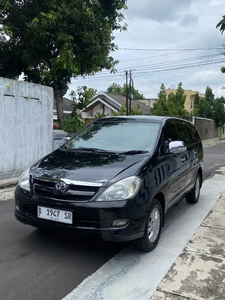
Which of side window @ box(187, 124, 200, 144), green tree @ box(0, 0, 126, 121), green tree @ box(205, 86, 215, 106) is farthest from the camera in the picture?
green tree @ box(205, 86, 215, 106)

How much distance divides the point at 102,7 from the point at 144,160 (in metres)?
9.34

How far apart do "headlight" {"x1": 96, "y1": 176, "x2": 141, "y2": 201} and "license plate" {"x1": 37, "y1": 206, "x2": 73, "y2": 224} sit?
38 centimetres

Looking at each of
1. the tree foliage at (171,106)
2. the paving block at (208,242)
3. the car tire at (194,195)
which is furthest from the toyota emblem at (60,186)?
the tree foliage at (171,106)

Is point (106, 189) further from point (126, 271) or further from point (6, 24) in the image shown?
point (6, 24)

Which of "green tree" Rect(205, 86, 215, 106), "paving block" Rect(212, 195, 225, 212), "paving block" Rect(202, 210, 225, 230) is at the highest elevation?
"green tree" Rect(205, 86, 215, 106)

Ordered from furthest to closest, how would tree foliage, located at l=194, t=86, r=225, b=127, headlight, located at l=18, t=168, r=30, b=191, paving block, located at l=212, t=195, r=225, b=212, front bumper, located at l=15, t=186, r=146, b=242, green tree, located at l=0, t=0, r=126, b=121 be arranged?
tree foliage, located at l=194, t=86, r=225, b=127
green tree, located at l=0, t=0, r=126, b=121
paving block, located at l=212, t=195, r=225, b=212
headlight, located at l=18, t=168, r=30, b=191
front bumper, located at l=15, t=186, r=146, b=242

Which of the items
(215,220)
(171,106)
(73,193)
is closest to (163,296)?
(73,193)

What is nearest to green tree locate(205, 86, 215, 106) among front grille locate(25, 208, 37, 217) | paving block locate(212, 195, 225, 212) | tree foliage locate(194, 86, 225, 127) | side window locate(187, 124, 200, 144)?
tree foliage locate(194, 86, 225, 127)

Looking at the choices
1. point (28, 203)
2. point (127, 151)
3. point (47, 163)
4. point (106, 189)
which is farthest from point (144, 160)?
point (28, 203)

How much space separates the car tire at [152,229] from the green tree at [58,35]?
7.98 metres

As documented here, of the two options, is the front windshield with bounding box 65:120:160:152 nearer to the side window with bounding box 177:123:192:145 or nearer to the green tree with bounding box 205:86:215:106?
the side window with bounding box 177:123:192:145

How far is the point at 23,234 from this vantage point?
4.18 m

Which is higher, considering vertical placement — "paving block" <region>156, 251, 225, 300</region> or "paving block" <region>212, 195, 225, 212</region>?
"paving block" <region>156, 251, 225, 300</region>

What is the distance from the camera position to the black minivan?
10.5 feet
